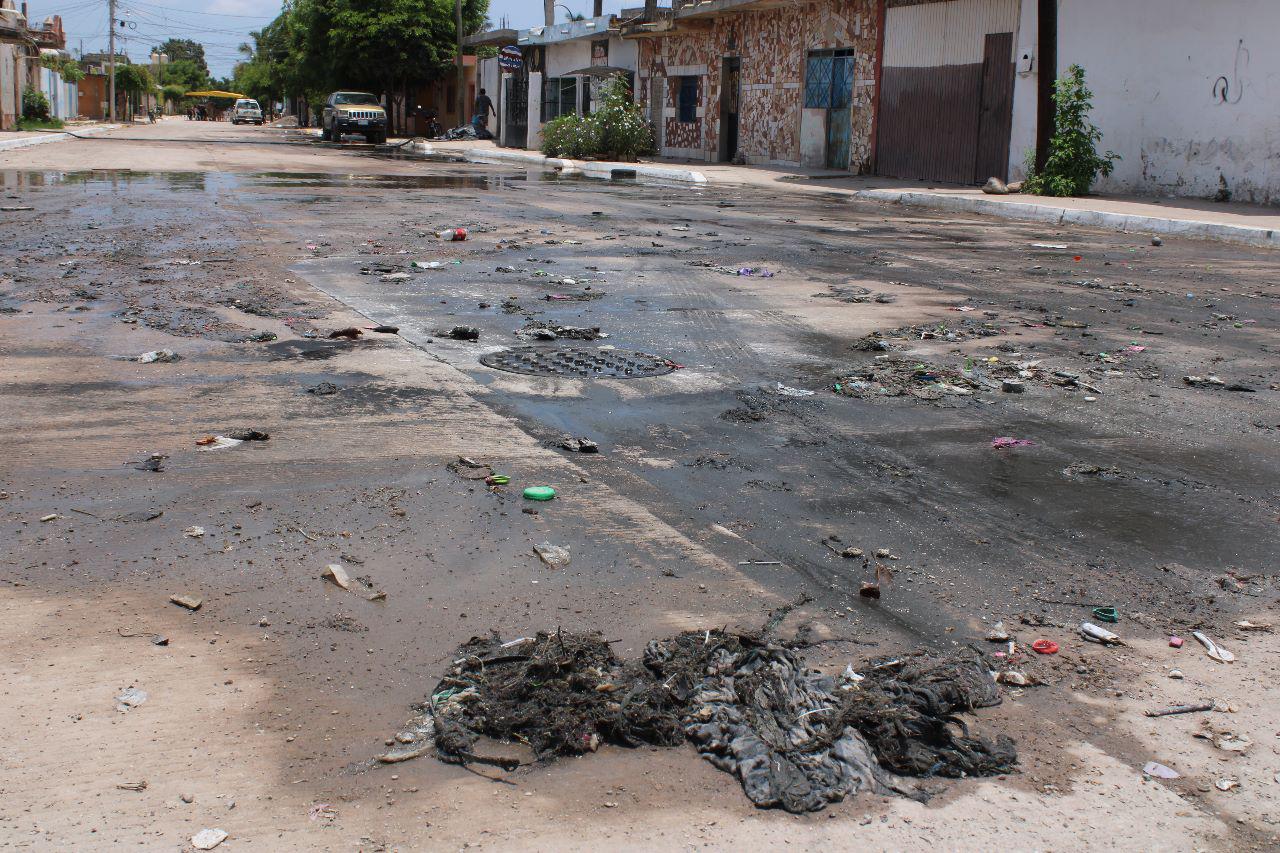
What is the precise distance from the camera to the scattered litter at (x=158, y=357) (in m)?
6.71

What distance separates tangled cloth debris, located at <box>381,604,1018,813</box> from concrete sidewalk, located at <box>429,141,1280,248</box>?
13728mm

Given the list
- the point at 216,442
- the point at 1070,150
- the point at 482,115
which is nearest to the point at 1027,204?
the point at 1070,150

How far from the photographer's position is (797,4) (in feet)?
98.2

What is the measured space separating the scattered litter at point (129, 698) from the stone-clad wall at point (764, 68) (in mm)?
26455

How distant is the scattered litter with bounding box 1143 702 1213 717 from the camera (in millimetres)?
3104

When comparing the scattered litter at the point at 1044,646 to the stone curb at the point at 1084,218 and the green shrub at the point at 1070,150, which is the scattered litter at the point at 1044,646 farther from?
the green shrub at the point at 1070,150

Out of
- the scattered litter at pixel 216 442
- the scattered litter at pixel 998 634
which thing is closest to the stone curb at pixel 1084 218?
the scattered litter at pixel 998 634

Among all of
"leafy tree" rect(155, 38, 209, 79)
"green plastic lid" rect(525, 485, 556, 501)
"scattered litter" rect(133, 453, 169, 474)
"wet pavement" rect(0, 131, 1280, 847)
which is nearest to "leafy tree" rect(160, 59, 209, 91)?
"leafy tree" rect(155, 38, 209, 79)

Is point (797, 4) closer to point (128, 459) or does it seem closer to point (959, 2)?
point (959, 2)

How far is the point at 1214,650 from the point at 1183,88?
19.2 meters

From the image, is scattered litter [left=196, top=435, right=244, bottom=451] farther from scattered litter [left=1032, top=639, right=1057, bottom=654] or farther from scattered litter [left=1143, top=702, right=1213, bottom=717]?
scattered litter [left=1143, top=702, right=1213, bottom=717]

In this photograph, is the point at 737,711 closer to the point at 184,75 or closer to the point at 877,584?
the point at 877,584

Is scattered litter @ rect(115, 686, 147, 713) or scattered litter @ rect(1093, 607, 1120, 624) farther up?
scattered litter @ rect(1093, 607, 1120, 624)

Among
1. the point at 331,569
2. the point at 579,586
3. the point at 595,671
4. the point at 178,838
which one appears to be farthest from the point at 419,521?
the point at 178,838
